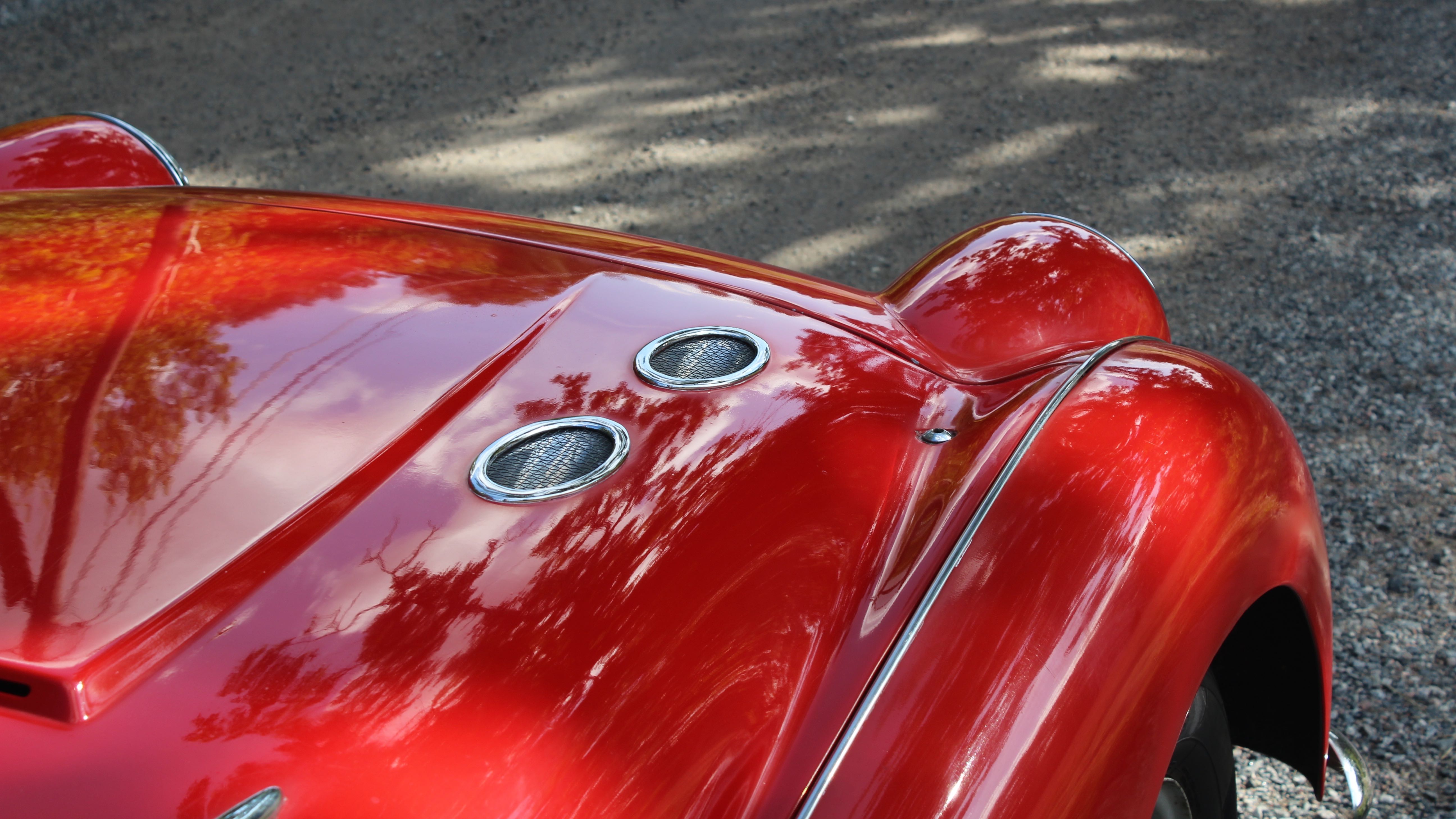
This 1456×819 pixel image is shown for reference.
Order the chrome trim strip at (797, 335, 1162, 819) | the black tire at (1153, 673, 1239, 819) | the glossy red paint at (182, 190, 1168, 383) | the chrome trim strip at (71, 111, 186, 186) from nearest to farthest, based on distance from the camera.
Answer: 1. the chrome trim strip at (797, 335, 1162, 819)
2. the black tire at (1153, 673, 1239, 819)
3. the glossy red paint at (182, 190, 1168, 383)
4. the chrome trim strip at (71, 111, 186, 186)

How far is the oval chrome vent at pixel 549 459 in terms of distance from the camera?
1.08m

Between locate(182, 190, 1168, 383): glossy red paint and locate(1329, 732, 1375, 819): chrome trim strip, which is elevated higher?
locate(182, 190, 1168, 383): glossy red paint

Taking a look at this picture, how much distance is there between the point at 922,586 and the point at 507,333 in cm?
62

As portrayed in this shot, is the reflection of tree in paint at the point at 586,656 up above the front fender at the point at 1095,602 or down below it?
above

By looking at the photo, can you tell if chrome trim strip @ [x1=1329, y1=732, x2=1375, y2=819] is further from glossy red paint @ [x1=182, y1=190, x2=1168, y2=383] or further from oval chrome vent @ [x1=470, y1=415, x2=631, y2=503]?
oval chrome vent @ [x1=470, y1=415, x2=631, y2=503]

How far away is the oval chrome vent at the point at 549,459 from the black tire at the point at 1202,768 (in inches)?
28.1

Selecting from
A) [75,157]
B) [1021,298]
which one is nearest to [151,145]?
[75,157]

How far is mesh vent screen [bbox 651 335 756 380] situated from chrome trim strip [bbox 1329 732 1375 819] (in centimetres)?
114

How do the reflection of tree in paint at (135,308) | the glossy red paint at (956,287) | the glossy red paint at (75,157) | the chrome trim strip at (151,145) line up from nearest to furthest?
the reflection of tree in paint at (135,308) → the glossy red paint at (956,287) → the glossy red paint at (75,157) → the chrome trim strip at (151,145)

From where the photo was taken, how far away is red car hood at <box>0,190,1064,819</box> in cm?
83

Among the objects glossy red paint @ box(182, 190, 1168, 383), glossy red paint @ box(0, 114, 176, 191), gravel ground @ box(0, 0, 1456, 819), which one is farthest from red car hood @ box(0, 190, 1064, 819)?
gravel ground @ box(0, 0, 1456, 819)

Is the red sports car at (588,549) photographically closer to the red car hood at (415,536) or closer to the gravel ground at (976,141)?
the red car hood at (415,536)

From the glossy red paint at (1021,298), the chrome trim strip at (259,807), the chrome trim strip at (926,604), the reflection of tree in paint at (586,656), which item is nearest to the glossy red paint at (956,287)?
the glossy red paint at (1021,298)

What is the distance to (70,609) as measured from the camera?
0.88m
